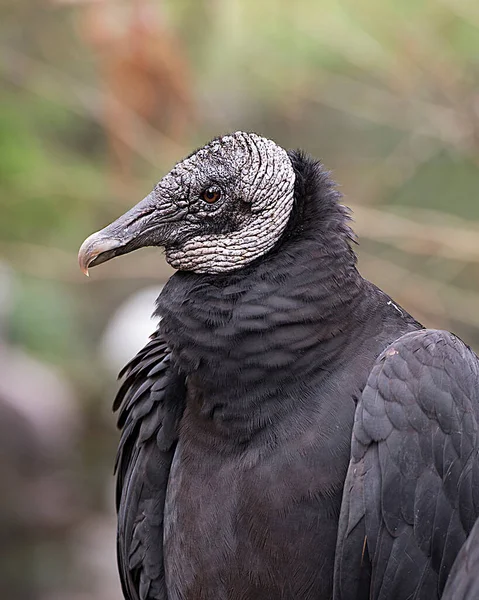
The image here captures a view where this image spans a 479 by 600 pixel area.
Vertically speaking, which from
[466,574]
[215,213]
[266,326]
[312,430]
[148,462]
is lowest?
[466,574]

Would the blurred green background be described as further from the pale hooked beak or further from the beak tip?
the beak tip

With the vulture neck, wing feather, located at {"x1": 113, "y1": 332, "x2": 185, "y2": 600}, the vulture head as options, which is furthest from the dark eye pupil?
wing feather, located at {"x1": 113, "y1": 332, "x2": 185, "y2": 600}

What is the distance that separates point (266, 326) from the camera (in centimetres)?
267

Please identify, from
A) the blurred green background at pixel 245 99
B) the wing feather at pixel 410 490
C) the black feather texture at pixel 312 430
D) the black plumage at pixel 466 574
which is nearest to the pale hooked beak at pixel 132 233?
the black feather texture at pixel 312 430

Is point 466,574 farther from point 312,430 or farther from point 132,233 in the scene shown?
point 132,233

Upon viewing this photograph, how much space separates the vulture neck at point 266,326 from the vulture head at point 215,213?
49 millimetres

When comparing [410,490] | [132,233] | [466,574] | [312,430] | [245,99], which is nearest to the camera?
[466,574]

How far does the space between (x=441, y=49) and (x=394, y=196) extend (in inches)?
37.5

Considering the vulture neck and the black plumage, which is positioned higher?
the vulture neck

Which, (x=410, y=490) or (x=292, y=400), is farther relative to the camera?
(x=292, y=400)

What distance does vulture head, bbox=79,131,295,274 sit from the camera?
2771 mm

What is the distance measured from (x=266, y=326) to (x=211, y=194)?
0.42 meters

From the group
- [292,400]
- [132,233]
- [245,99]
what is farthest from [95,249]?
[245,99]

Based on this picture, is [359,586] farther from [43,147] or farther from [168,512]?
[43,147]
